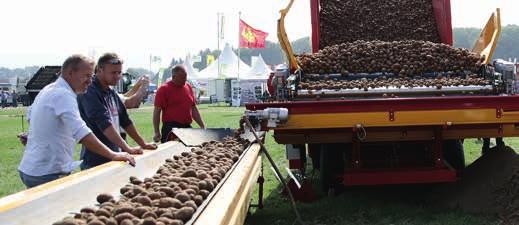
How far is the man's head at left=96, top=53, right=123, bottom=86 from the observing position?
552cm

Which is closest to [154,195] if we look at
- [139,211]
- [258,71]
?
[139,211]

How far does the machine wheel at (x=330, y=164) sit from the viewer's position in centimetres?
718

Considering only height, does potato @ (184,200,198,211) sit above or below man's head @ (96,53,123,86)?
below

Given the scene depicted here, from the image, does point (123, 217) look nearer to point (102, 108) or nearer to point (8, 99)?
point (102, 108)

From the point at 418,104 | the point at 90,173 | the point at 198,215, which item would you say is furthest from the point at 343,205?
the point at 198,215

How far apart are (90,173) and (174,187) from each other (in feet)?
2.41

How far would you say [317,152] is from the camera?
8.12 m

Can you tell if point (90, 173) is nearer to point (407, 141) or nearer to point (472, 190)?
point (407, 141)

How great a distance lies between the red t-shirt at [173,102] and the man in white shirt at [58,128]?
3.91m

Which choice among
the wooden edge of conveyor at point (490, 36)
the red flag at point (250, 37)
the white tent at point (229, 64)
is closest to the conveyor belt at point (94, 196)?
the wooden edge of conveyor at point (490, 36)

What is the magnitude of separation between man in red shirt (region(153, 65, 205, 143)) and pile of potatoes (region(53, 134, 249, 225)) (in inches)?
118

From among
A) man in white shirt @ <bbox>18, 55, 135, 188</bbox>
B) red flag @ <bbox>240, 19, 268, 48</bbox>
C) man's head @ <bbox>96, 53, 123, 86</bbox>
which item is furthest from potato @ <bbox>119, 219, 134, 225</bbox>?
red flag @ <bbox>240, 19, 268, 48</bbox>

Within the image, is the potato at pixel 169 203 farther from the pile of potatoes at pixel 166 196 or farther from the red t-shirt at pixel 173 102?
the red t-shirt at pixel 173 102

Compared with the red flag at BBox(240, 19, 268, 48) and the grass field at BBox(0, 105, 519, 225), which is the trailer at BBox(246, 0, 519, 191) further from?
the red flag at BBox(240, 19, 268, 48)
